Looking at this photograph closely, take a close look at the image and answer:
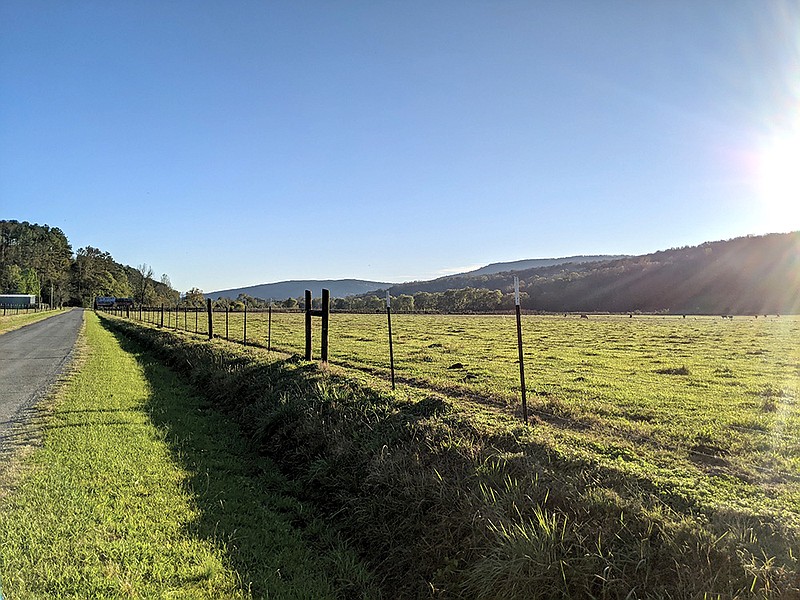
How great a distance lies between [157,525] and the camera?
561 cm

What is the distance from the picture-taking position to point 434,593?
4.66m

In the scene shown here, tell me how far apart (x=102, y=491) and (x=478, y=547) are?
15.2ft

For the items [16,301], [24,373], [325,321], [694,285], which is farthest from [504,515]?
[694,285]

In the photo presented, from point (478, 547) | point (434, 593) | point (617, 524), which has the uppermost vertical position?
point (617, 524)

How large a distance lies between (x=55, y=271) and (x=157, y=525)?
151031 mm

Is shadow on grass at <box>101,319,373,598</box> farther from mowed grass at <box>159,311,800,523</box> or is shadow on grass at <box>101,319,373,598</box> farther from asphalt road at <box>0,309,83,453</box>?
mowed grass at <box>159,311,800,523</box>

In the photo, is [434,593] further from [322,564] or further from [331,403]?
[331,403]

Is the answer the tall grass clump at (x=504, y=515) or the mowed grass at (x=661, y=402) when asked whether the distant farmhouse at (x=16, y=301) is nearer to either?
the mowed grass at (x=661, y=402)

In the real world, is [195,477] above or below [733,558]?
below

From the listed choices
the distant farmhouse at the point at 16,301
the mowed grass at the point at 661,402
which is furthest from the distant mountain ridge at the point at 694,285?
the mowed grass at the point at 661,402

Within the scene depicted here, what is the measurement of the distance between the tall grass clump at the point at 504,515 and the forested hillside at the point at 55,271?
103749mm

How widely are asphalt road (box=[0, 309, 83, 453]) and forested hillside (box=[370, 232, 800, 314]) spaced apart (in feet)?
268

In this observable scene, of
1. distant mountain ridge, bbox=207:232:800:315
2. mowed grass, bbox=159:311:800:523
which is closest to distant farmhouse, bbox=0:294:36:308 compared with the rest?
distant mountain ridge, bbox=207:232:800:315

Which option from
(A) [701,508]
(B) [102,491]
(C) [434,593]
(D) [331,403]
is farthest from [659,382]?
(B) [102,491]
